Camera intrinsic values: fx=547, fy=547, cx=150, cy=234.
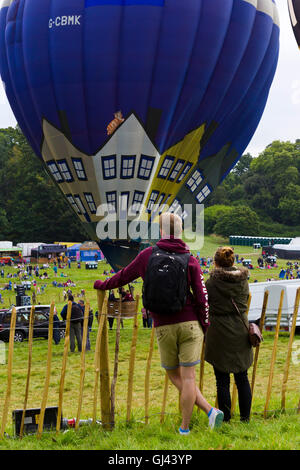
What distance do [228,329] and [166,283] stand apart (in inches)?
29.1

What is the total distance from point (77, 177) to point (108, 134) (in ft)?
5.32

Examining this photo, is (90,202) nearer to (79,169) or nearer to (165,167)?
(79,169)

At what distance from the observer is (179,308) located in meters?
3.56

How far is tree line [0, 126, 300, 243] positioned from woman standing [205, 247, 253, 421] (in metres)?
47.6

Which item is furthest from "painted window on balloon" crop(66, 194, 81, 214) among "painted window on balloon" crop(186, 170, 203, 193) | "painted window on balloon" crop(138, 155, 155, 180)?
"painted window on balloon" crop(186, 170, 203, 193)

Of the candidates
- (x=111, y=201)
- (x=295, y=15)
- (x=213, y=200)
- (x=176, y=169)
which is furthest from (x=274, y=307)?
(x=213, y=200)

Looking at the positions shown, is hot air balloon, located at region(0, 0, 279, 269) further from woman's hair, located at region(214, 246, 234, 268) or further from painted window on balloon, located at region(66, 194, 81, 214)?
woman's hair, located at region(214, 246, 234, 268)

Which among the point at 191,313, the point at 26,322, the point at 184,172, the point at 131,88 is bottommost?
the point at 26,322

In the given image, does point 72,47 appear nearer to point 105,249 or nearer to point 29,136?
point 29,136

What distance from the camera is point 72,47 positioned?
13727mm

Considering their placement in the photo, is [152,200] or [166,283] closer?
[166,283]

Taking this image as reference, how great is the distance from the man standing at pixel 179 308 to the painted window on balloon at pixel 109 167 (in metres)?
11.1

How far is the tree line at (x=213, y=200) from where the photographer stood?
6116 cm

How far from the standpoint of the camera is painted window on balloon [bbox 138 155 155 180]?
48.2 ft
